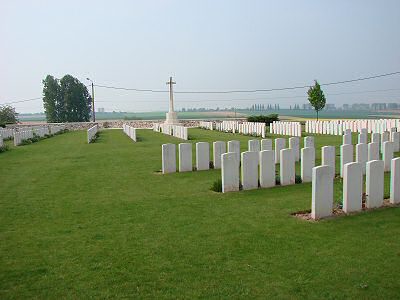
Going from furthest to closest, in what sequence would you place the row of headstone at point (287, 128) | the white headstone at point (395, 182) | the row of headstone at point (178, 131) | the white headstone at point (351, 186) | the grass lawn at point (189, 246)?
the row of headstone at point (287, 128) < the row of headstone at point (178, 131) < the white headstone at point (395, 182) < the white headstone at point (351, 186) < the grass lawn at point (189, 246)

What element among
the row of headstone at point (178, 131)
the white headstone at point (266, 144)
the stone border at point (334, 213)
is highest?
the white headstone at point (266, 144)


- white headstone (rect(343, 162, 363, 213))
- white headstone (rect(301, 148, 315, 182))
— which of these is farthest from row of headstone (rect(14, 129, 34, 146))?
white headstone (rect(343, 162, 363, 213))

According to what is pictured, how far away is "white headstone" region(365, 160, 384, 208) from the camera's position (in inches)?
290

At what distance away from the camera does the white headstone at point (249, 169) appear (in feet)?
30.2

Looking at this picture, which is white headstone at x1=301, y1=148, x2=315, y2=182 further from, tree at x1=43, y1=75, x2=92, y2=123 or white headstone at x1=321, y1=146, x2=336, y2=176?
tree at x1=43, y1=75, x2=92, y2=123

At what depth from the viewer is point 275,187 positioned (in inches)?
378

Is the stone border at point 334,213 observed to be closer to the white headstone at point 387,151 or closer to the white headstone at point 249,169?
the white headstone at point 249,169

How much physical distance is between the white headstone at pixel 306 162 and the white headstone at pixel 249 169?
142cm

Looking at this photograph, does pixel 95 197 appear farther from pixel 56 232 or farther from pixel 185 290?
pixel 185 290

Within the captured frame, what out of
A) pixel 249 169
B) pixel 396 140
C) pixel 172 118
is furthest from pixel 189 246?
pixel 172 118

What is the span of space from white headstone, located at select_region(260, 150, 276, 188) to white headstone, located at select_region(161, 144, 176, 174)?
3659 millimetres

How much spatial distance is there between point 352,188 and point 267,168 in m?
2.64

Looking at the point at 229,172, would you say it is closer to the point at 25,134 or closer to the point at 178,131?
the point at 178,131

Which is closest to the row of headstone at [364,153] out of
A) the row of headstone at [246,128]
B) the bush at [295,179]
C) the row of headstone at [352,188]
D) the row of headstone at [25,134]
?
the bush at [295,179]
